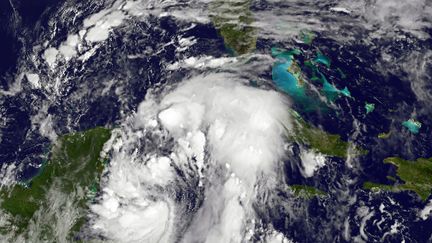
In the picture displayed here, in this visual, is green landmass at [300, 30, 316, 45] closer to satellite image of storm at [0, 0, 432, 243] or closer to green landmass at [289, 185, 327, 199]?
satellite image of storm at [0, 0, 432, 243]

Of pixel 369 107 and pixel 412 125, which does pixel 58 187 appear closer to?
pixel 369 107

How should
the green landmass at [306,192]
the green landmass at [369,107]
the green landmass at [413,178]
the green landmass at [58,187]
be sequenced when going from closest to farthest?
the green landmass at [413,178]
the green landmass at [306,192]
the green landmass at [369,107]
the green landmass at [58,187]

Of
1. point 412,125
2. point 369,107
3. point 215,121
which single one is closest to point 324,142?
point 369,107

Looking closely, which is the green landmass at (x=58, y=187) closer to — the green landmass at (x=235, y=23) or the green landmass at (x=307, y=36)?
the green landmass at (x=235, y=23)

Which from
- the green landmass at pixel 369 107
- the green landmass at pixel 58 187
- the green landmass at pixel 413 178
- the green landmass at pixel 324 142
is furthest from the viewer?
the green landmass at pixel 58 187

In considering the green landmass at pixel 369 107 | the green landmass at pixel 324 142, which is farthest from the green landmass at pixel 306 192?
the green landmass at pixel 369 107

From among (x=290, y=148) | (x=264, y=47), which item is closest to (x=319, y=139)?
(x=290, y=148)
